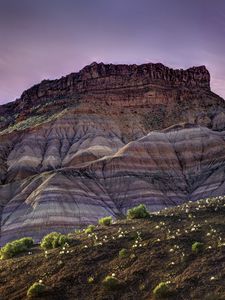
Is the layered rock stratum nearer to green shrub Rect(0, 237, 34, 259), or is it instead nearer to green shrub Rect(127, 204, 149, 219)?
green shrub Rect(127, 204, 149, 219)

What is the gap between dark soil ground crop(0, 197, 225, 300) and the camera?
1112 inches

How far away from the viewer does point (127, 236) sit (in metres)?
35.1

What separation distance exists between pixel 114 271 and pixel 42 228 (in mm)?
56895

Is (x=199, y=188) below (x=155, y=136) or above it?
below

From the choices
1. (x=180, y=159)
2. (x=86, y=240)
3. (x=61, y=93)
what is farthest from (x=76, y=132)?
(x=86, y=240)

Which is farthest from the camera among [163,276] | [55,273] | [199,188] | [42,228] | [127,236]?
[199,188]

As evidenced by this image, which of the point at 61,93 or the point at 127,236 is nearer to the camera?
the point at 127,236

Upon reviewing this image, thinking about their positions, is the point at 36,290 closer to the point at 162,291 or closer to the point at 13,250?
the point at 162,291

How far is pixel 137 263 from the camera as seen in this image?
3084 centimetres

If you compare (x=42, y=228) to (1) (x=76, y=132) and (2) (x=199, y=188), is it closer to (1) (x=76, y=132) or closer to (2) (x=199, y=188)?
(2) (x=199, y=188)

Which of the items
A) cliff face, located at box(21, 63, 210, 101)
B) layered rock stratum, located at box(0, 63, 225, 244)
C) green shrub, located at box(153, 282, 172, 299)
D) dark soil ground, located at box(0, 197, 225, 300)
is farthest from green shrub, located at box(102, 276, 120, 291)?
cliff face, located at box(21, 63, 210, 101)

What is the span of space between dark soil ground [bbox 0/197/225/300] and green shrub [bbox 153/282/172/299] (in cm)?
28

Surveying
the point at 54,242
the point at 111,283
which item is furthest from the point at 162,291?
the point at 54,242

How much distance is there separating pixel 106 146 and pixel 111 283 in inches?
4272
